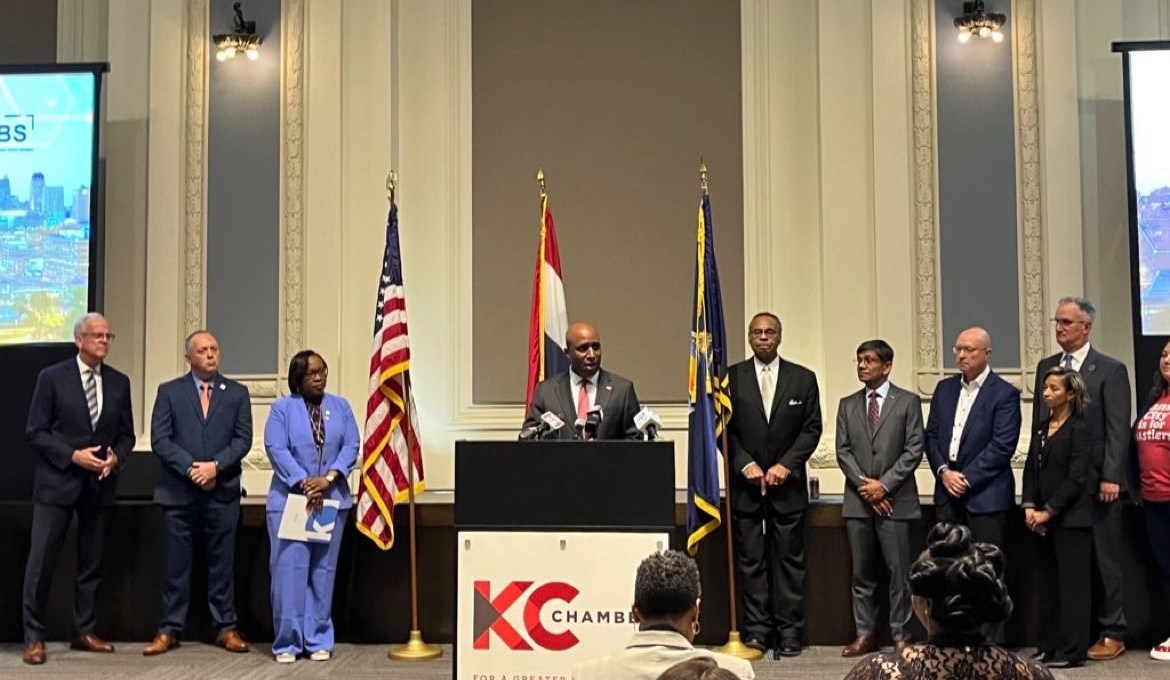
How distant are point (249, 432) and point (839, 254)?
3772mm

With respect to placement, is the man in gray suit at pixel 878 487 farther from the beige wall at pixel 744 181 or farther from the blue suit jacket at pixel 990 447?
the beige wall at pixel 744 181

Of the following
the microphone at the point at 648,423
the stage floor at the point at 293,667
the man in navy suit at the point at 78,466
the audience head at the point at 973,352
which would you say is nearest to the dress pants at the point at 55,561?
the man in navy suit at the point at 78,466

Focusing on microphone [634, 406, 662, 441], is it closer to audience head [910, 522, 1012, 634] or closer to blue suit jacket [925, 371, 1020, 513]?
blue suit jacket [925, 371, 1020, 513]

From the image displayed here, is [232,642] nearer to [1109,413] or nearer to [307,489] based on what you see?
[307,489]

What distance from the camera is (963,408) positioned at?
698cm

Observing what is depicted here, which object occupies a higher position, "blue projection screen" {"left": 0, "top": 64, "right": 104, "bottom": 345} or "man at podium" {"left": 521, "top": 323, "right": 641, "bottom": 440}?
"blue projection screen" {"left": 0, "top": 64, "right": 104, "bottom": 345}

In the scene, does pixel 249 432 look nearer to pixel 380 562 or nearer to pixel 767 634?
pixel 380 562

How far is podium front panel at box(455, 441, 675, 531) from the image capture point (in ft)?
16.3


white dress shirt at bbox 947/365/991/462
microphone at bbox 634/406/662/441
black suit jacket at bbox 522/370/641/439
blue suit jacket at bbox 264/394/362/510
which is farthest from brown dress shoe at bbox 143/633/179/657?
white dress shirt at bbox 947/365/991/462

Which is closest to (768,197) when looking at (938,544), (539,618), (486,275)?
(486,275)

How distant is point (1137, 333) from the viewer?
7.96 meters

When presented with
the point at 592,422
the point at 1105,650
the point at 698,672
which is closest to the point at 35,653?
the point at 592,422

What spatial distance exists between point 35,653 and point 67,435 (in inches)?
43.5

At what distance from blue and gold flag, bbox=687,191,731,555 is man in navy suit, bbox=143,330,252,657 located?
7.81 feet
